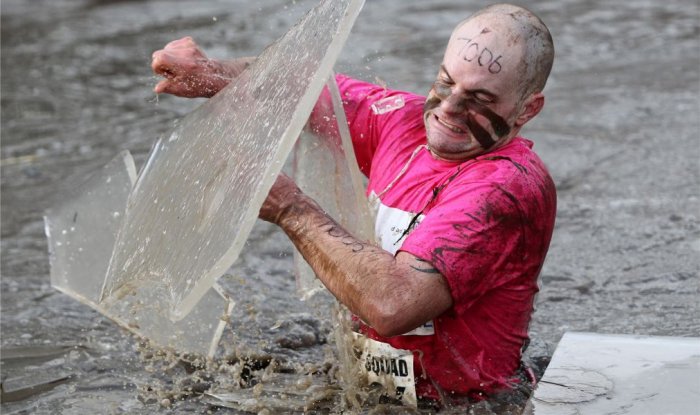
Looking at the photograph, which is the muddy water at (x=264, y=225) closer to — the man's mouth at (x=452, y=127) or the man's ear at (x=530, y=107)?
the man's mouth at (x=452, y=127)

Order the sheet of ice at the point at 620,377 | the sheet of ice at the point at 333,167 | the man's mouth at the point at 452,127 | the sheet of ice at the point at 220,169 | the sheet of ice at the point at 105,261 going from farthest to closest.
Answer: the sheet of ice at the point at 105,261 → the sheet of ice at the point at 333,167 → the man's mouth at the point at 452,127 → the sheet of ice at the point at 620,377 → the sheet of ice at the point at 220,169

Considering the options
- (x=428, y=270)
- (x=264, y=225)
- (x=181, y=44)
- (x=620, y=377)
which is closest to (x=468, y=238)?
(x=428, y=270)

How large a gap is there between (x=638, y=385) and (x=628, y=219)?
2321 mm

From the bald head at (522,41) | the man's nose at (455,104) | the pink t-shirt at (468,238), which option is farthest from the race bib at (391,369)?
the bald head at (522,41)

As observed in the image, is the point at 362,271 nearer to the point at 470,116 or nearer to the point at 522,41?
the point at 470,116

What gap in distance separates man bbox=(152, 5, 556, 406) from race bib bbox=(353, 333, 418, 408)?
0.03m

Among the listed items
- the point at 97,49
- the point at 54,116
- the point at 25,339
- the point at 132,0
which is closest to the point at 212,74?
the point at 25,339

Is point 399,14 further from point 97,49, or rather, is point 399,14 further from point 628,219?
point 628,219

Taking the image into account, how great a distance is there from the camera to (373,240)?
3.61m

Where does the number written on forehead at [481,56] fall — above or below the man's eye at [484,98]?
above

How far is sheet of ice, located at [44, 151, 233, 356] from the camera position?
4145 millimetres

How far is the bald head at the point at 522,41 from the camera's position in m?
3.27

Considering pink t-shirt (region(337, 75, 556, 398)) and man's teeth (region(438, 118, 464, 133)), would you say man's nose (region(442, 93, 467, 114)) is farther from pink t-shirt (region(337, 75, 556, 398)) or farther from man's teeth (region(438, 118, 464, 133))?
pink t-shirt (region(337, 75, 556, 398))

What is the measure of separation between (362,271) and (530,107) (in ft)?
2.59
